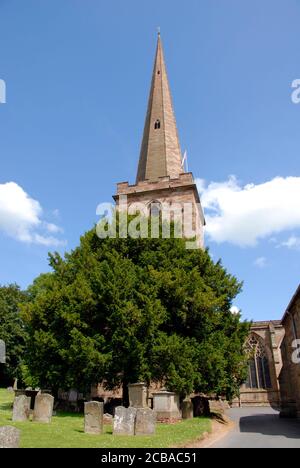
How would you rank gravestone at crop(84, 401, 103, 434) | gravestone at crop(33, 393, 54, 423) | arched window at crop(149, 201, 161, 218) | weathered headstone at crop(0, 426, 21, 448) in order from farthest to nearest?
arched window at crop(149, 201, 161, 218)
gravestone at crop(33, 393, 54, 423)
gravestone at crop(84, 401, 103, 434)
weathered headstone at crop(0, 426, 21, 448)

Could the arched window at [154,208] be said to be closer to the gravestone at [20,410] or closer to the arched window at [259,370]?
the arched window at [259,370]

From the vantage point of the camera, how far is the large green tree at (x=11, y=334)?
3991 cm

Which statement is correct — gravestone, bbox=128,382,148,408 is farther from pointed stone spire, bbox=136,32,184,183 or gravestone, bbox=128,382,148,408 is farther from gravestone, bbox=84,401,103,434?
pointed stone spire, bbox=136,32,184,183

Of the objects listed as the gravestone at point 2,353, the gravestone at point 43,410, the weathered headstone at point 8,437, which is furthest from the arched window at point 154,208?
the weathered headstone at point 8,437

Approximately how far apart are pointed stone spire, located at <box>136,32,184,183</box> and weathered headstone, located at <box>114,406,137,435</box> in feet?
81.9

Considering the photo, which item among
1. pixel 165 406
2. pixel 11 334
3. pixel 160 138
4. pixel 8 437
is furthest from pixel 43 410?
pixel 11 334

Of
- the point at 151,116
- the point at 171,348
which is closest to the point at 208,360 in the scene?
the point at 171,348

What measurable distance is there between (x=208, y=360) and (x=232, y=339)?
9.82 ft

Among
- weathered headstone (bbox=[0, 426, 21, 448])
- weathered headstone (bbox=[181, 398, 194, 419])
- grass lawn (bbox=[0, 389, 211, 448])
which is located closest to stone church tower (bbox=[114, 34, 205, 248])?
weathered headstone (bbox=[181, 398, 194, 419])

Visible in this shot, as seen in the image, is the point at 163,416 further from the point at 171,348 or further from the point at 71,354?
the point at 71,354

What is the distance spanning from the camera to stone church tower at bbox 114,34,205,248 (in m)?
32.1

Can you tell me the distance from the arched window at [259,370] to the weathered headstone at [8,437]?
3295 centimetres

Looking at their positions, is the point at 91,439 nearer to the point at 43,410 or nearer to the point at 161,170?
the point at 43,410
